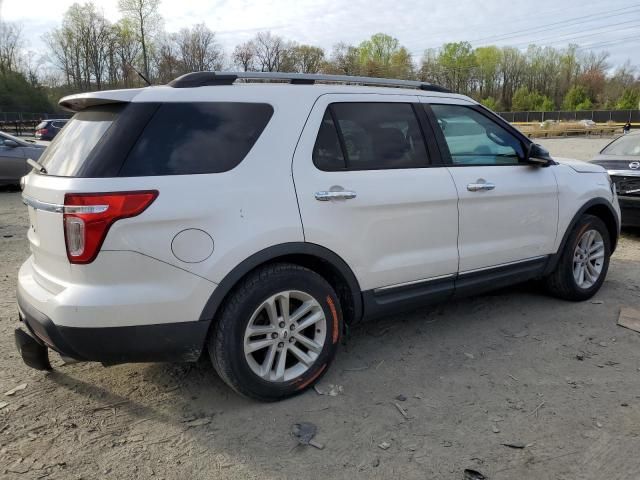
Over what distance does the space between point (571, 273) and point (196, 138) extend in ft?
11.6

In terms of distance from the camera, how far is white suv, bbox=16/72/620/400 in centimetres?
263

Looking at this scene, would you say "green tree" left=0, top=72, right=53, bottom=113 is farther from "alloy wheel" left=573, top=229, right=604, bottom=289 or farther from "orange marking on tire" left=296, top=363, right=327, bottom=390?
"orange marking on tire" left=296, top=363, right=327, bottom=390

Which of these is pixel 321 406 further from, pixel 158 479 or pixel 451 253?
pixel 451 253

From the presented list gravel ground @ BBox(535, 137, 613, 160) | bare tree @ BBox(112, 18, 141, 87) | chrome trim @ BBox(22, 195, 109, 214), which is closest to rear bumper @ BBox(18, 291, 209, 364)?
chrome trim @ BBox(22, 195, 109, 214)

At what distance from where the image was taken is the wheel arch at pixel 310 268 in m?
2.82

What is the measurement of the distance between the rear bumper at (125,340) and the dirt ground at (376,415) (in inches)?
17.7

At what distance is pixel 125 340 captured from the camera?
2693 millimetres

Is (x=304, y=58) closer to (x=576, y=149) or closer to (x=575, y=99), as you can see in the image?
(x=575, y=99)

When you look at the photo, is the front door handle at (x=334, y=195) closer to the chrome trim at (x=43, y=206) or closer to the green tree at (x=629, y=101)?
the chrome trim at (x=43, y=206)

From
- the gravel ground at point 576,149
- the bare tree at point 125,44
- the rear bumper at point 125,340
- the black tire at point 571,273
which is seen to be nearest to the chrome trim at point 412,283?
the rear bumper at point 125,340

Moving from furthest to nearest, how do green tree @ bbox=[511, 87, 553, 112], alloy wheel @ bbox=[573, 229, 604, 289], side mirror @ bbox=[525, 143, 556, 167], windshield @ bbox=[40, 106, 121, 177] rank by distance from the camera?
green tree @ bbox=[511, 87, 553, 112]
alloy wheel @ bbox=[573, 229, 604, 289]
side mirror @ bbox=[525, 143, 556, 167]
windshield @ bbox=[40, 106, 121, 177]

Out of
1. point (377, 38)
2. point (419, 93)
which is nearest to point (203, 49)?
point (377, 38)

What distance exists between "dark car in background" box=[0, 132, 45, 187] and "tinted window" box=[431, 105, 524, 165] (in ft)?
34.0

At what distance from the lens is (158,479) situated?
2520 millimetres
